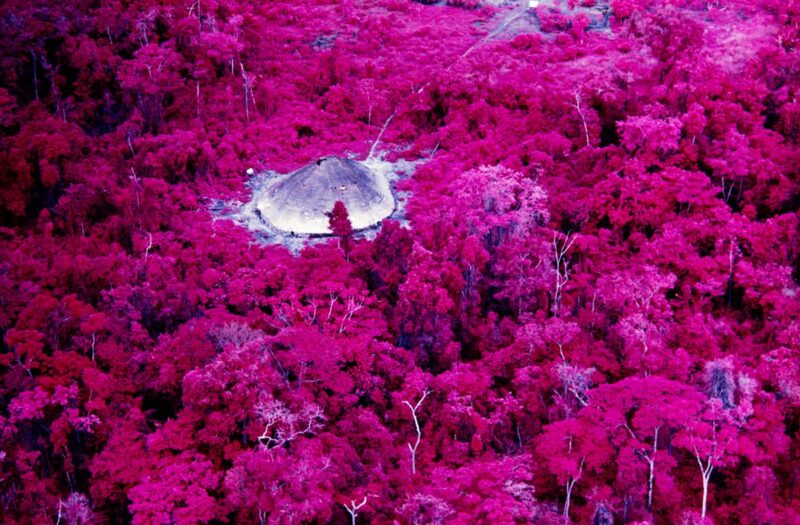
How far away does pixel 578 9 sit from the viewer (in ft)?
144

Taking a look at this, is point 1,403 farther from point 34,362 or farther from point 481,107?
point 481,107

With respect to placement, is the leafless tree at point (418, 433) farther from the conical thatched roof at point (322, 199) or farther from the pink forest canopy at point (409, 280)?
the conical thatched roof at point (322, 199)

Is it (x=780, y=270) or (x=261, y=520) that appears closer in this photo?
(x=261, y=520)

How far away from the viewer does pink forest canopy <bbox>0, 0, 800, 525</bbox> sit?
65.9ft

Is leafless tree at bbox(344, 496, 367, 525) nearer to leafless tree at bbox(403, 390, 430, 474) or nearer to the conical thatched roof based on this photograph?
leafless tree at bbox(403, 390, 430, 474)

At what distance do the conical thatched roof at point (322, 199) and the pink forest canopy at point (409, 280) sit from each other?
4.55 ft

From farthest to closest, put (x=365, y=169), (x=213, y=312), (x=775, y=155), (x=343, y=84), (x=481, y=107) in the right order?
1. (x=343, y=84)
2. (x=481, y=107)
3. (x=365, y=169)
4. (x=775, y=155)
5. (x=213, y=312)

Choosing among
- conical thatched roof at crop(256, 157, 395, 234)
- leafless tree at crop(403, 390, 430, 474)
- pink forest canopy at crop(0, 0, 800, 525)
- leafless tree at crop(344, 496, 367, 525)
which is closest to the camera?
leafless tree at crop(344, 496, 367, 525)

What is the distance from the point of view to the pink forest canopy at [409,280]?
20.1 meters

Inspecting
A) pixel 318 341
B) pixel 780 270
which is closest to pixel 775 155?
pixel 780 270

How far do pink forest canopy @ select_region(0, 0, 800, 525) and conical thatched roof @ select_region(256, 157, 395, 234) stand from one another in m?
1.39

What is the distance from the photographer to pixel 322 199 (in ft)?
98.6

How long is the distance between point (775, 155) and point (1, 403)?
24.6 meters

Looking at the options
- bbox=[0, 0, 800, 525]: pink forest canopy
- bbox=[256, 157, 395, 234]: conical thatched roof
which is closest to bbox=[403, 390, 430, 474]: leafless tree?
bbox=[0, 0, 800, 525]: pink forest canopy
